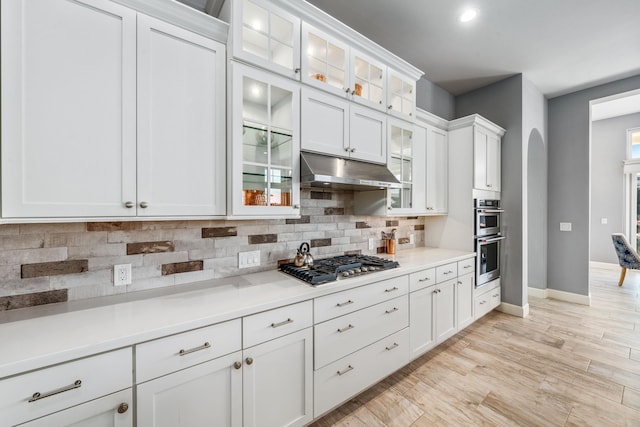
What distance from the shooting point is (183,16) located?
148 centimetres

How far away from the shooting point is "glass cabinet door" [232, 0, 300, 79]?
1612mm

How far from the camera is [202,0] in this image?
6.29 ft

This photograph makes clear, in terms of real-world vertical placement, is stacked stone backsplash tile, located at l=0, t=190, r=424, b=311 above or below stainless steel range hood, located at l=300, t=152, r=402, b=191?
below

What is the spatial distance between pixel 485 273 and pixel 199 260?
10.5ft

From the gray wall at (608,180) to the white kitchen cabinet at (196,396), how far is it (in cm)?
802

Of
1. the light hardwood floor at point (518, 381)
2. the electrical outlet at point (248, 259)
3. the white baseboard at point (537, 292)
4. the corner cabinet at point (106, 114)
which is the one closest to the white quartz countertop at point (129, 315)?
the electrical outlet at point (248, 259)

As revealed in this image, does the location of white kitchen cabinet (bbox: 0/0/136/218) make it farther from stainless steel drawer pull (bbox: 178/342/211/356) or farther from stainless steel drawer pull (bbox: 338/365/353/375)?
stainless steel drawer pull (bbox: 338/365/353/375)

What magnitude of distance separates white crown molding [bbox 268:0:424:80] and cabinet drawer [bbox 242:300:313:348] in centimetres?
193

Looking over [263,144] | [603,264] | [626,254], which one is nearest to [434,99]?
[263,144]

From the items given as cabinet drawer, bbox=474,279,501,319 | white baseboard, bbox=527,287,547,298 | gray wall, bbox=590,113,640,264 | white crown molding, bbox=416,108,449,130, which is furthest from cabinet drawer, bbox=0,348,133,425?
gray wall, bbox=590,113,640,264

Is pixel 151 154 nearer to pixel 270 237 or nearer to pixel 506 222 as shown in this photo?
pixel 270 237

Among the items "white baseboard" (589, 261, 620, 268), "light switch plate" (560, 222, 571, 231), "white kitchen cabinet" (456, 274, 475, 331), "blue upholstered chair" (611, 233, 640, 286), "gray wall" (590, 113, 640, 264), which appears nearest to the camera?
"white kitchen cabinet" (456, 274, 475, 331)

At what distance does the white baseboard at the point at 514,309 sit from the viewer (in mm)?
3434

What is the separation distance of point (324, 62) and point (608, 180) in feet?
23.9
